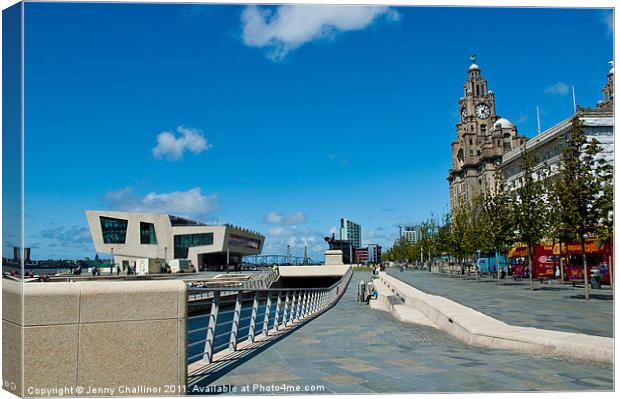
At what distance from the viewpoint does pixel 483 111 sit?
117 m

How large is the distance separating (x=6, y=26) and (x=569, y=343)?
751cm

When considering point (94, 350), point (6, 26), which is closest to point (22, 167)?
point (6, 26)

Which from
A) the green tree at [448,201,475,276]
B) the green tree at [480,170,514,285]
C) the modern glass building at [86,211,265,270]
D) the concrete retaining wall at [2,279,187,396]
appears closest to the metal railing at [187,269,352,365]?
the concrete retaining wall at [2,279,187,396]

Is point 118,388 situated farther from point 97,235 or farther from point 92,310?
point 97,235

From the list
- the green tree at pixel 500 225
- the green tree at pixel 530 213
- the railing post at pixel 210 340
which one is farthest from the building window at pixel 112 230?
the railing post at pixel 210 340

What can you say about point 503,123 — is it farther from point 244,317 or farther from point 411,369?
point 411,369

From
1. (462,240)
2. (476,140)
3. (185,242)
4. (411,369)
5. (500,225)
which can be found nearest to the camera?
(411,369)

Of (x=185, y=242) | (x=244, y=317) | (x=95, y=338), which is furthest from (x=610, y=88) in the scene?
(x=185, y=242)

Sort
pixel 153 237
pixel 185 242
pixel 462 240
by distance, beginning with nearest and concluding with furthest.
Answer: pixel 462 240 → pixel 153 237 → pixel 185 242

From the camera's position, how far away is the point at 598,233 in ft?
64.6

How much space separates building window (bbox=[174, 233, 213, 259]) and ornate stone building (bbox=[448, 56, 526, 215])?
148 ft

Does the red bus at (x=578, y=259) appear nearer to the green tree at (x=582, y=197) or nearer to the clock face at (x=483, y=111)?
the green tree at (x=582, y=197)

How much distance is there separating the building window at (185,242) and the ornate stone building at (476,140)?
45.1 m

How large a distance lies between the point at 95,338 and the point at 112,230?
9720cm
